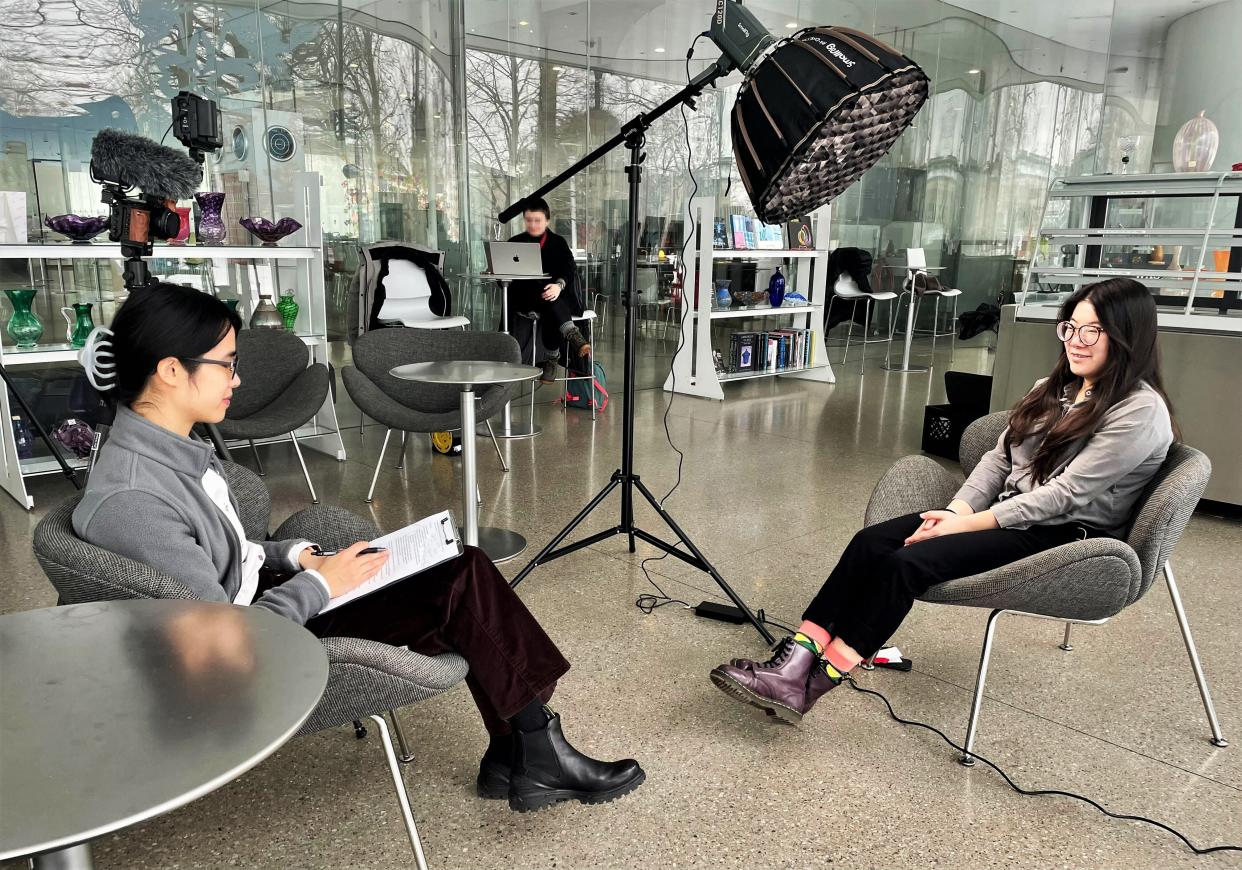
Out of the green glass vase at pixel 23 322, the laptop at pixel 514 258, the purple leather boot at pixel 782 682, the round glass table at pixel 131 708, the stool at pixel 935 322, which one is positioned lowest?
the purple leather boot at pixel 782 682

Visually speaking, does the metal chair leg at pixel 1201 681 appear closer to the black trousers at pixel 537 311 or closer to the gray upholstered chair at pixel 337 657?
the gray upholstered chair at pixel 337 657

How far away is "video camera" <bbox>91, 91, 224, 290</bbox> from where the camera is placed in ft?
9.66

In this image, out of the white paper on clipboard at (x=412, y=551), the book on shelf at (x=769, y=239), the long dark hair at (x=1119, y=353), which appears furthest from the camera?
the book on shelf at (x=769, y=239)

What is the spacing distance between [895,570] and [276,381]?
316cm

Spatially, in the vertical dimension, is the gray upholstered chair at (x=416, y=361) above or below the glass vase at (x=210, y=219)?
below

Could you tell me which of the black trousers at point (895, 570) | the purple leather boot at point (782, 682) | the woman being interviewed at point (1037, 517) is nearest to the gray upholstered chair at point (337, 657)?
the purple leather boot at point (782, 682)

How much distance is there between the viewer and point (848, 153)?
1.77m

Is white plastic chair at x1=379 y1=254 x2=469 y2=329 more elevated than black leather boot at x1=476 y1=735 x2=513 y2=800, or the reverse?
white plastic chair at x1=379 y1=254 x2=469 y2=329

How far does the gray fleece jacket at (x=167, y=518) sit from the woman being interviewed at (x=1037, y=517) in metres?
1.13

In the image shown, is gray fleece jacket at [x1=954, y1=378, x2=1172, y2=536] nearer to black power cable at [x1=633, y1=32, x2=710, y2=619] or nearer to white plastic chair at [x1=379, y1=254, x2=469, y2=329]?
black power cable at [x1=633, y1=32, x2=710, y2=619]

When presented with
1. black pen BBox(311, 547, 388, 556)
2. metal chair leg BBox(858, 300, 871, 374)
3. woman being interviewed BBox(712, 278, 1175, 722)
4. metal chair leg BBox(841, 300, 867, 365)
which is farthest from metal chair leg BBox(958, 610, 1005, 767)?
metal chair leg BBox(841, 300, 867, 365)

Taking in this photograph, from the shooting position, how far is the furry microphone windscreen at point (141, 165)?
9.63 ft

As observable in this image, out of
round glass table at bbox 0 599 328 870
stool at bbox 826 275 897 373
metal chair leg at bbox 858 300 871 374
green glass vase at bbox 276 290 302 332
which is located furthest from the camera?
metal chair leg at bbox 858 300 871 374

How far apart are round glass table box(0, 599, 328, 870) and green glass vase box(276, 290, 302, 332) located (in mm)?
3833
